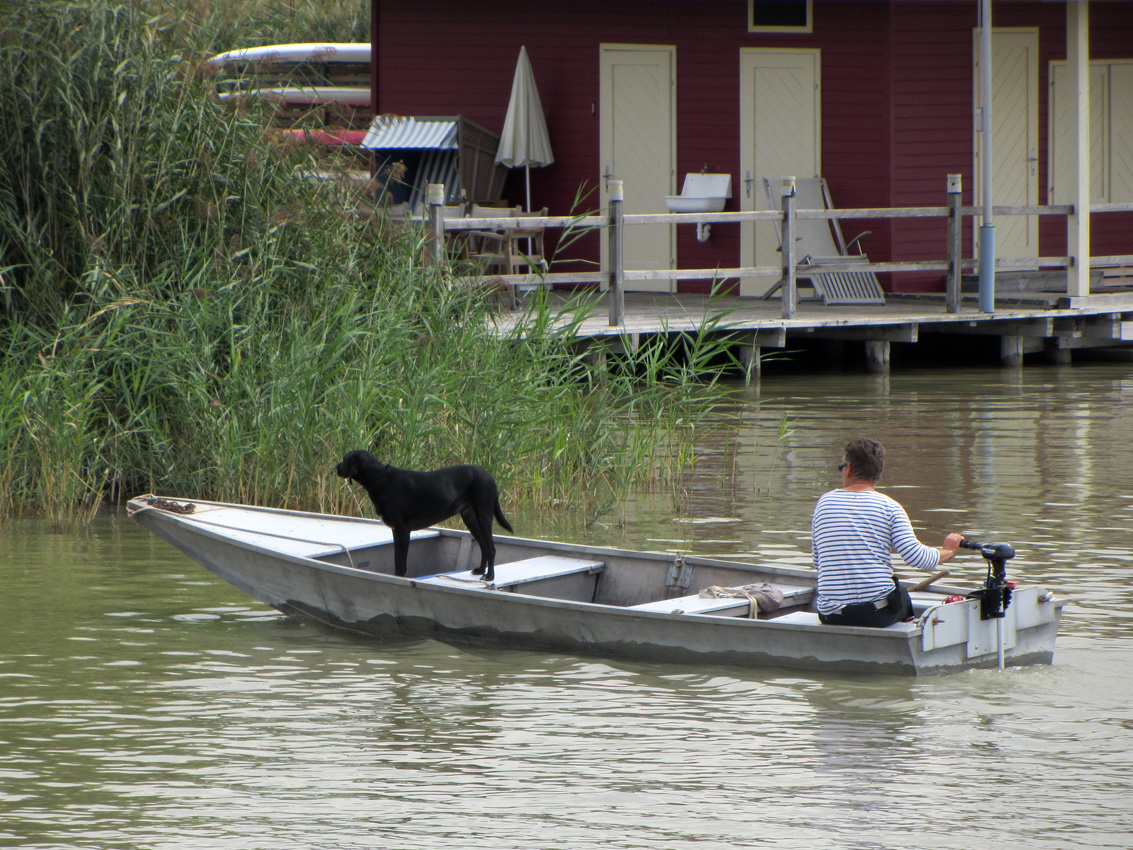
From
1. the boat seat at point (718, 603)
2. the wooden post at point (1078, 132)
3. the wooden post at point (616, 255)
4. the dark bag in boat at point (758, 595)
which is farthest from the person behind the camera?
the wooden post at point (1078, 132)

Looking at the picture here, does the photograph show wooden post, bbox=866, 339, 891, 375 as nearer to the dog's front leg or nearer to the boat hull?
the boat hull

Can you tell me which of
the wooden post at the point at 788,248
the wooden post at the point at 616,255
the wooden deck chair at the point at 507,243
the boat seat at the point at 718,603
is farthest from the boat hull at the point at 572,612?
the wooden post at the point at 788,248

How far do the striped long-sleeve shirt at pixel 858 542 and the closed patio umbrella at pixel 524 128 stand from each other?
1241 cm

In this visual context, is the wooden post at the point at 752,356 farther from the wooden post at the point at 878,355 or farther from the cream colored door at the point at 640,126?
the cream colored door at the point at 640,126

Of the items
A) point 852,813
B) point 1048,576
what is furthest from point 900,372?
point 852,813

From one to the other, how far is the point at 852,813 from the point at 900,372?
13.3m

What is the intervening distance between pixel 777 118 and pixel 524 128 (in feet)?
9.19

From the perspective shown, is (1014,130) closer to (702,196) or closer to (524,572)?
(702,196)

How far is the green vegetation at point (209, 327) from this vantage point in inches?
408

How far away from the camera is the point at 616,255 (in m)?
15.4

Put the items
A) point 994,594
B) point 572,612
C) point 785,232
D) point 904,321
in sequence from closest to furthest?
point 994,594
point 572,612
point 785,232
point 904,321

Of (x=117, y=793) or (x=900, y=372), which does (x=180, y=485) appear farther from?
(x=900, y=372)

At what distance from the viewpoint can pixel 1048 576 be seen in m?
8.80

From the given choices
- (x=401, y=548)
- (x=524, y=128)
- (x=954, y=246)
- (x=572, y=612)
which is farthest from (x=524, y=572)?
(x=524, y=128)
